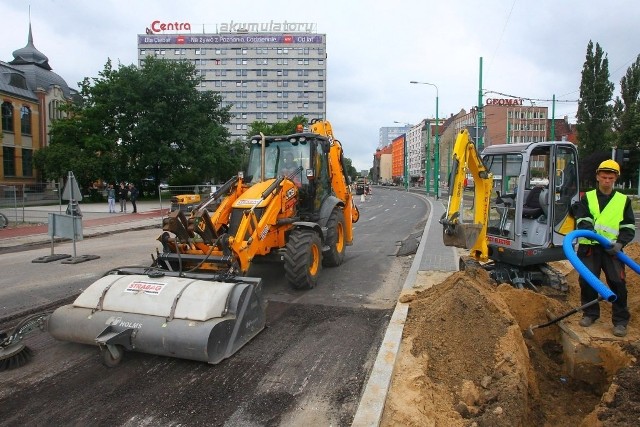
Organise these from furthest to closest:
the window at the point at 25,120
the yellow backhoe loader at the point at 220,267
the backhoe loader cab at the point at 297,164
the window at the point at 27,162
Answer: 1. the window at the point at 27,162
2. the window at the point at 25,120
3. the backhoe loader cab at the point at 297,164
4. the yellow backhoe loader at the point at 220,267

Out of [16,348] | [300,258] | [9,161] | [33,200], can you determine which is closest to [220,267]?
[300,258]

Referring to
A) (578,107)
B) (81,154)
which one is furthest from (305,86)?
(81,154)

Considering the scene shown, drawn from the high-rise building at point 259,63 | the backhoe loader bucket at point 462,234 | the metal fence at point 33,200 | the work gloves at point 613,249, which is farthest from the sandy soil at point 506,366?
the high-rise building at point 259,63

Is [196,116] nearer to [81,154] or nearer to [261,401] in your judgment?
[81,154]

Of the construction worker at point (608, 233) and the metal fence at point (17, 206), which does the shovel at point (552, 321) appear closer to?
the construction worker at point (608, 233)

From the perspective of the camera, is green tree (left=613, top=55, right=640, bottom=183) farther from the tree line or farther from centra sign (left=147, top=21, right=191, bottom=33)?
centra sign (left=147, top=21, right=191, bottom=33)

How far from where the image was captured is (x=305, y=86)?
11388 cm

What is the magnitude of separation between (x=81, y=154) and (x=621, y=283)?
123 feet

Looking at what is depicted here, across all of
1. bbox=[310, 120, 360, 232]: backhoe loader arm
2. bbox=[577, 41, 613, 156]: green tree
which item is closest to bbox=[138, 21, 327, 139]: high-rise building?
bbox=[577, 41, 613, 156]: green tree

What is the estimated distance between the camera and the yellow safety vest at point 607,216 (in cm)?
494

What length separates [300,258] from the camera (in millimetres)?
7090

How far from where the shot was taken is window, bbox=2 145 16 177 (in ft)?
136

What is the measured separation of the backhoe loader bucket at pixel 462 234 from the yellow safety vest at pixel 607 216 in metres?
1.97

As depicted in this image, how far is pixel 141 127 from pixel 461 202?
3196 centimetres
